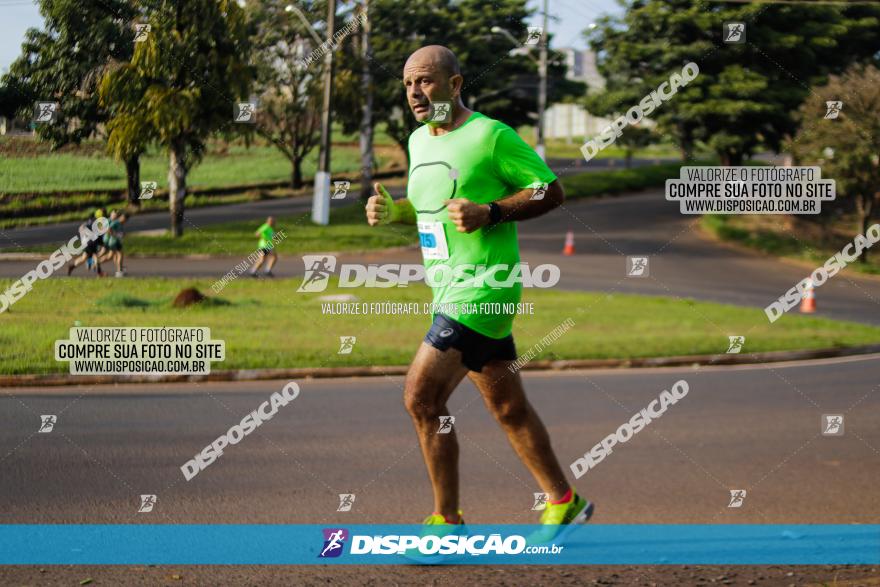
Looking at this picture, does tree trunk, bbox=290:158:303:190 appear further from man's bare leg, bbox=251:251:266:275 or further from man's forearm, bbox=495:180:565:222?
→ man's forearm, bbox=495:180:565:222

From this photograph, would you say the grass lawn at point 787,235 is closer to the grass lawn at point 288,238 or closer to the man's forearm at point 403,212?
the grass lawn at point 288,238

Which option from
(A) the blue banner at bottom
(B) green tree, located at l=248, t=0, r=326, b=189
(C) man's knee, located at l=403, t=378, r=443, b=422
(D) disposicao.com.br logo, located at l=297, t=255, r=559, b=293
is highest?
(B) green tree, located at l=248, t=0, r=326, b=189

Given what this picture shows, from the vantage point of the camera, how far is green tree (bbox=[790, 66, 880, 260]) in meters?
29.3

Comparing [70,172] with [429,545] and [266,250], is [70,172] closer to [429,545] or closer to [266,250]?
[429,545]

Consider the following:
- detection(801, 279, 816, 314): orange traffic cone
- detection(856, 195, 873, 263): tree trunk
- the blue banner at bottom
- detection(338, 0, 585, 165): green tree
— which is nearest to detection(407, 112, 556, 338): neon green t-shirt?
the blue banner at bottom

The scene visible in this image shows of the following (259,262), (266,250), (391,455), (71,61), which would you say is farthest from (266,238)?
(391,455)

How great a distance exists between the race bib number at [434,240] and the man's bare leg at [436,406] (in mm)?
396

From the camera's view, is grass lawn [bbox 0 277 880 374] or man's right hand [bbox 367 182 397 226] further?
grass lawn [bbox 0 277 880 374]

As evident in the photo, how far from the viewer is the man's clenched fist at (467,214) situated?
437 centimetres

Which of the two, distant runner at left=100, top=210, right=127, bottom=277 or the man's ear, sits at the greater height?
the man's ear

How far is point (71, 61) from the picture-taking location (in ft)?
29.8

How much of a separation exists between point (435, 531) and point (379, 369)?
6.99 m

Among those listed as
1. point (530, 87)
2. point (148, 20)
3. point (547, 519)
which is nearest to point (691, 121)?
point (530, 87)

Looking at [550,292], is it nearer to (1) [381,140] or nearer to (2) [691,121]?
(2) [691,121]
